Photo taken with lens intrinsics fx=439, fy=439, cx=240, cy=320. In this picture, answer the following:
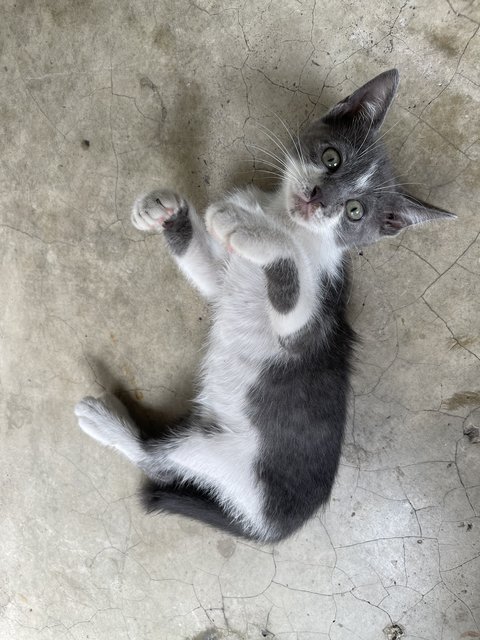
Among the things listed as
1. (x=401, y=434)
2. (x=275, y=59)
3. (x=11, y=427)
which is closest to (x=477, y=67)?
(x=275, y=59)

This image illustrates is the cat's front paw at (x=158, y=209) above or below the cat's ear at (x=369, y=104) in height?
below

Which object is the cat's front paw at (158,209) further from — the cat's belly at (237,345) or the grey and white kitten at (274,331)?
the cat's belly at (237,345)

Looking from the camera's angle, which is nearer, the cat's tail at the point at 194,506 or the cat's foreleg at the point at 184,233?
the cat's foreleg at the point at 184,233

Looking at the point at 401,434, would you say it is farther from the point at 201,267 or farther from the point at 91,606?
the point at 91,606

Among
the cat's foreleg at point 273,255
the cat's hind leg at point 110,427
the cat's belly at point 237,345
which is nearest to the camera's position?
the cat's foreleg at point 273,255

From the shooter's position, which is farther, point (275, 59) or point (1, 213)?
point (1, 213)

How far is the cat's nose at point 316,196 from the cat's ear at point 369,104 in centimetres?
40

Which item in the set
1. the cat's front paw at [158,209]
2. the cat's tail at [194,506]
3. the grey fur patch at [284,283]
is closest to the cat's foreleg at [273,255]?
the grey fur patch at [284,283]

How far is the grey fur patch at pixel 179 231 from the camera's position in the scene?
202cm

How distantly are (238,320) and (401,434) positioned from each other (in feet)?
3.57

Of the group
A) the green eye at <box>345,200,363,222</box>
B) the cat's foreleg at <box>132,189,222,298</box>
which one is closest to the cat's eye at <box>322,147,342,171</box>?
the green eye at <box>345,200,363,222</box>

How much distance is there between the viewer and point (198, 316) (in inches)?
95.3

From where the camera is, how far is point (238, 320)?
2109 millimetres

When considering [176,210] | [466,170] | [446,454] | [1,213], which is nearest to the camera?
[176,210]
